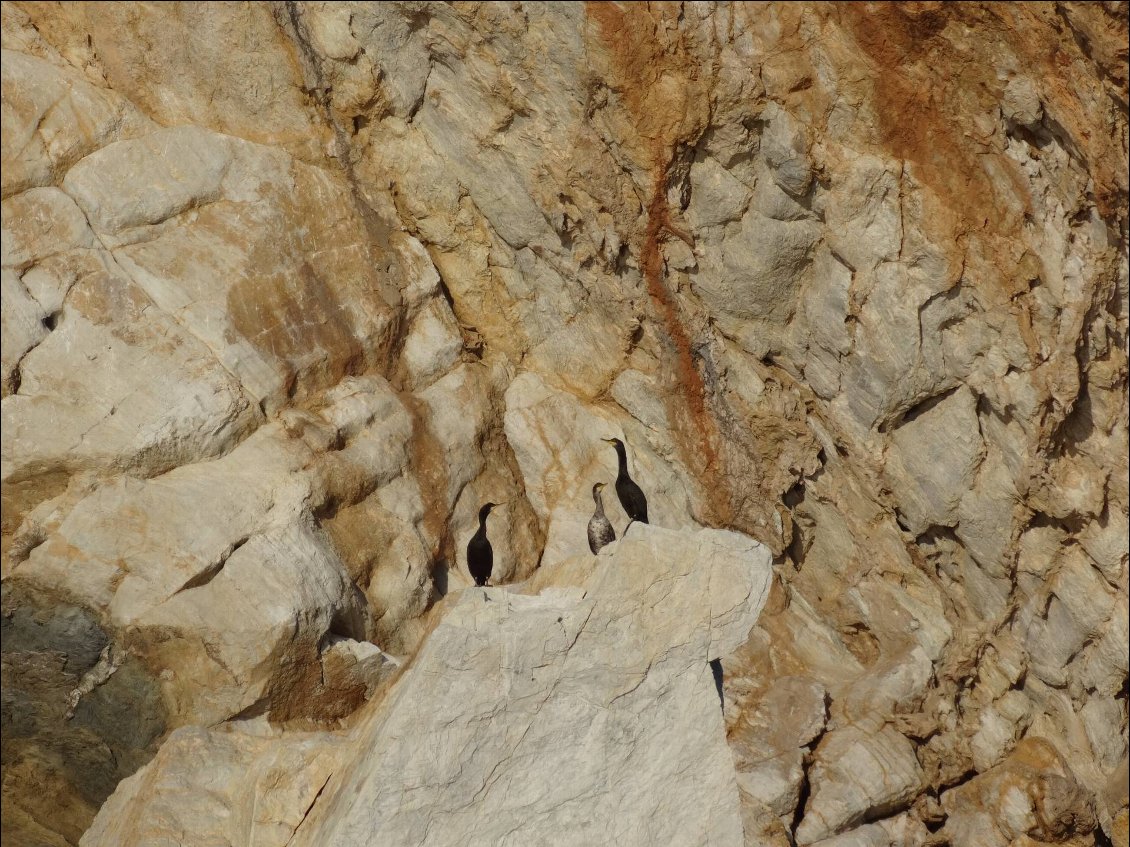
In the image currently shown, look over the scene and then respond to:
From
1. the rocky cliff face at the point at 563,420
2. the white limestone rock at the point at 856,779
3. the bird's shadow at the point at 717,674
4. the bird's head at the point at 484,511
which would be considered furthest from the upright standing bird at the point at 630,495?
the white limestone rock at the point at 856,779

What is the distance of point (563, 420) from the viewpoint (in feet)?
51.4

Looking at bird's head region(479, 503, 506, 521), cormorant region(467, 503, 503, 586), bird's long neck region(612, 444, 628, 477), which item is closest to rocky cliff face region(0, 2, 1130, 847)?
bird's head region(479, 503, 506, 521)

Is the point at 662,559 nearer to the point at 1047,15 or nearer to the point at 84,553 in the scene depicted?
the point at 84,553

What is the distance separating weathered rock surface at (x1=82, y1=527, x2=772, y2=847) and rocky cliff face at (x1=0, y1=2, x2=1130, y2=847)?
47 millimetres

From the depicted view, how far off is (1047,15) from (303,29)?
8983mm

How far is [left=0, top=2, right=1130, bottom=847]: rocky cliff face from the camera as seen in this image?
38.8ft

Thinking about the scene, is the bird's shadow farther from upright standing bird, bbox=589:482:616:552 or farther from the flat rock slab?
upright standing bird, bbox=589:482:616:552

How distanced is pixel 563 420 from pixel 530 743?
513cm

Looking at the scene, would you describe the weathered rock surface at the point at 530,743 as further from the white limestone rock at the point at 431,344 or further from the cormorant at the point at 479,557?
the white limestone rock at the point at 431,344

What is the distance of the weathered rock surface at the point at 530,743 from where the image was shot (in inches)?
441

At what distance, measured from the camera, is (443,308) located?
1543 centimetres

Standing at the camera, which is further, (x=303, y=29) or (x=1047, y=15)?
(x=303, y=29)

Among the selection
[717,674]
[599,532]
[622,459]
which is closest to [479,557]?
[599,532]

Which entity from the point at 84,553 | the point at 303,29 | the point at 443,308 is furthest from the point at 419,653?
the point at 303,29
